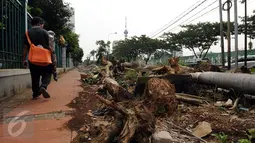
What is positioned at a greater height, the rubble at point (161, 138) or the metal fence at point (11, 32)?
the metal fence at point (11, 32)

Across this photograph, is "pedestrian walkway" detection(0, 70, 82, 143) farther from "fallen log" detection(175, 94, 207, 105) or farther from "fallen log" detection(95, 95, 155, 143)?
"fallen log" detection(175, 94, 207, 105)

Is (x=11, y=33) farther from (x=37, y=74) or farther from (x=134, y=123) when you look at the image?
(x=134, y=123)

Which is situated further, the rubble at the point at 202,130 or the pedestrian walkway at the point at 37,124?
the rubble at the point at 202,130

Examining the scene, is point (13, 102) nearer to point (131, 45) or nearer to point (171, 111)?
point (171, 111)

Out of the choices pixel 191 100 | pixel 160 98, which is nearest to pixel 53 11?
pixel 191 100

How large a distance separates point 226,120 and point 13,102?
132 inches

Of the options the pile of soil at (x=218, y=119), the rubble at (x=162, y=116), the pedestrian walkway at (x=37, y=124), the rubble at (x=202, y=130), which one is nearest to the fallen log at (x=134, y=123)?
the rubble at (x=162, y=116)

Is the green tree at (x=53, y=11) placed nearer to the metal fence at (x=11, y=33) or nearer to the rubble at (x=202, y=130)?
the metal fence at (x=11, y=33)

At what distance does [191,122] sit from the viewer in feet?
10.7

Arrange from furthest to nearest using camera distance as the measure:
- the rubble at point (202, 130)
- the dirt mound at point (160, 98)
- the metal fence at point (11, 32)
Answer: the metal fence at point (11, 32) < the dirt mound at point (160, 98) < the rubble at point (202, 130)

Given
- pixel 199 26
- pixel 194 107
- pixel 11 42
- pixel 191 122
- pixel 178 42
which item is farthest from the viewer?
pixel 178 42

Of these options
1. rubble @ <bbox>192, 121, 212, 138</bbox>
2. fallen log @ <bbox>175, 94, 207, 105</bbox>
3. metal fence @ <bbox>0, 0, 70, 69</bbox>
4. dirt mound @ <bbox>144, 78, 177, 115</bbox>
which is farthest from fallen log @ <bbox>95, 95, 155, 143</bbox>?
metal fence @ <bbox>0, 0, 70, 69</bbox>

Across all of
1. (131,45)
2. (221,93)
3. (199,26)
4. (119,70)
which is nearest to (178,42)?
(199,26)

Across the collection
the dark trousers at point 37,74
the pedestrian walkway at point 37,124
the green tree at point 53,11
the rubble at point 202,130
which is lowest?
the rubble at point 202,130
